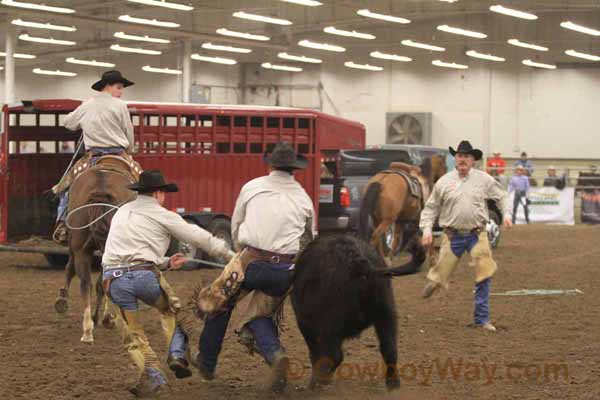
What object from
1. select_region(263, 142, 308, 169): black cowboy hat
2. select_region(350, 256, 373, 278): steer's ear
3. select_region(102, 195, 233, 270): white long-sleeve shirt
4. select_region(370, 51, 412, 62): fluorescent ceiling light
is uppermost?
select_region(370, 51, 412, 62): fluorescent ceiling light

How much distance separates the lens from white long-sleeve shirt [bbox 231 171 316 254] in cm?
705

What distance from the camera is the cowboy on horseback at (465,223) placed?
33.0 feet

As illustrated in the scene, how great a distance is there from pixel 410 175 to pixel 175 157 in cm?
378

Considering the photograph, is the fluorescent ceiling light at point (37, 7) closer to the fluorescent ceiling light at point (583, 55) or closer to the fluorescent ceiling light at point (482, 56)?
the fluorescent ceiling light at point (482, 56)

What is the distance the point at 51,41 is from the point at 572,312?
28.4 m

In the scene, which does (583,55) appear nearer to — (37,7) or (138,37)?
(138,37)

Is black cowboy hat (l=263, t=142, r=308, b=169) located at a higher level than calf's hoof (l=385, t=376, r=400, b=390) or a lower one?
higher

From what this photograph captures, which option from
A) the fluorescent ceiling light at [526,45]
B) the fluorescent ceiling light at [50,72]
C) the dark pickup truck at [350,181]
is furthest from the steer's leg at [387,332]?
the fluorescent ceiling light at [50,72]

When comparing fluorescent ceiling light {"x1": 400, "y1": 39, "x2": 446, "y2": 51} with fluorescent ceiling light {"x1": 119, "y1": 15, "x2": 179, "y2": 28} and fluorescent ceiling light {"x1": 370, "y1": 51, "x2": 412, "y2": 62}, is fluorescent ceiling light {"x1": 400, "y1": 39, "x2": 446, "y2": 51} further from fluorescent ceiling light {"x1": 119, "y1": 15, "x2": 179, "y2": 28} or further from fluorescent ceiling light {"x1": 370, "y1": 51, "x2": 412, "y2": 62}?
fluorescent ceiling light {"x1": 119, "y1": 15, "x2": 179, "y2": 28}

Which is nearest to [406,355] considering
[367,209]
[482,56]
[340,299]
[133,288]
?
[340,299]

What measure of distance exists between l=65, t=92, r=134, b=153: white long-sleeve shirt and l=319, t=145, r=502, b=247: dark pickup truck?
791cm

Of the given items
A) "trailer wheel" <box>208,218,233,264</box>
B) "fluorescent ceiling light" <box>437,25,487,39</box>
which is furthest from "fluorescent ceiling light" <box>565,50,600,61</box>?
"trailer wheel" <box>208,218,233,264</box>

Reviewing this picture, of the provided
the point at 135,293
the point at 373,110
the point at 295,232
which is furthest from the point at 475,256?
the point at 373,110

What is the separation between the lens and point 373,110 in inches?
1772
